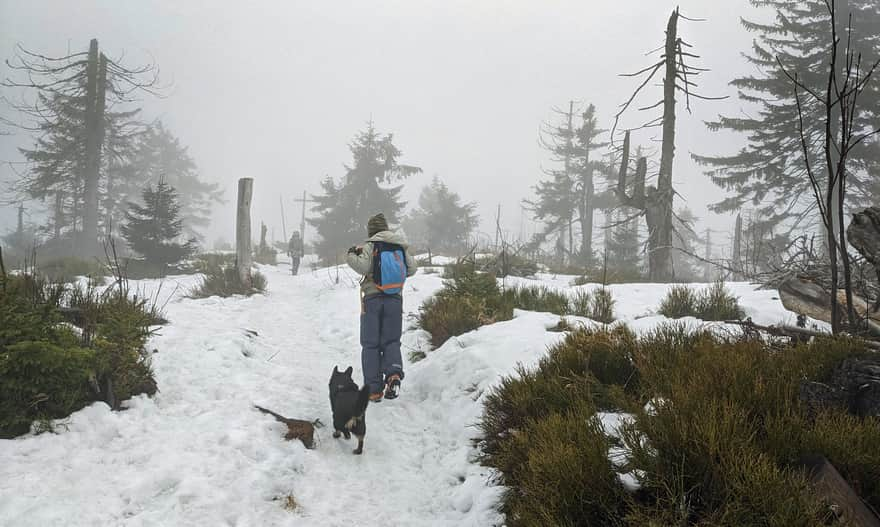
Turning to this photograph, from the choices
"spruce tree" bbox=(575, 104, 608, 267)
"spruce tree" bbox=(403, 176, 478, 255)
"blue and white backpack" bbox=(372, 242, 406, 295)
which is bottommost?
"blue and white backpack" bbox=(372, 242, 406, 295)

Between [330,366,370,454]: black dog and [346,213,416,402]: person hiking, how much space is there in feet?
2.60

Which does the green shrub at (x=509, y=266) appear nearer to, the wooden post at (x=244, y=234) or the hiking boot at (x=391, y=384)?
the hiking boot at (x=391, y=384)

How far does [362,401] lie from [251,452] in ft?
3.17

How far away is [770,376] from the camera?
7.70ft

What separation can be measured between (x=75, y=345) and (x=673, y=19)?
46.9ft

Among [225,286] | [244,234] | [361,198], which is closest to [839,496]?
[225,286]

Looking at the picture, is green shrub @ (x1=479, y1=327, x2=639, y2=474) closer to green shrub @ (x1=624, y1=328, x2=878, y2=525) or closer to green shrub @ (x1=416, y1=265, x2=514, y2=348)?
green shrub @ (x1=624, y1=328, x2=878, y2=525)

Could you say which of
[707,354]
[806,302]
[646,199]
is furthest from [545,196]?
[707,354]

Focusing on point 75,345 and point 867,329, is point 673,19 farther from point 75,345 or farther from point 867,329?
point 75,345

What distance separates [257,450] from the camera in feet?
10.9

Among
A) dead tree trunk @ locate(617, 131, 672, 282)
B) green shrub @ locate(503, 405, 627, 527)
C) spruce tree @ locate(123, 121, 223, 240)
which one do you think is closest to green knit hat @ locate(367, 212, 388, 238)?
green shrub @ locate(503, 405, 627, 527)

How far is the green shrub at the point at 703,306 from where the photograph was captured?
221 inches

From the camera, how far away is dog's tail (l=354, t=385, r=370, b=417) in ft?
11.6

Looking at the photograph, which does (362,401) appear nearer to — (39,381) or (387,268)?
(387,268)
